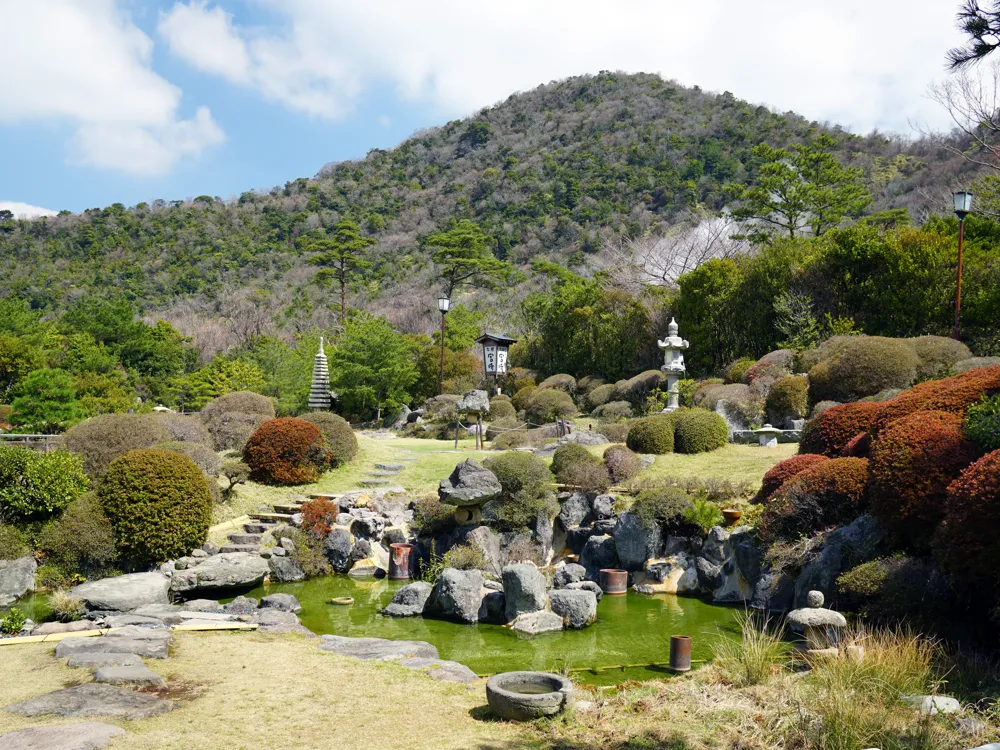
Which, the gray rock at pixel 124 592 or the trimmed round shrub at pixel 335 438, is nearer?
the gray rock at pixel 124 592

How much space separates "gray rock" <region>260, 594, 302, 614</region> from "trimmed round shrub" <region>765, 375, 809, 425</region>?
13.6 metres

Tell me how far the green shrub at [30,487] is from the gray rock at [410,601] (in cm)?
594

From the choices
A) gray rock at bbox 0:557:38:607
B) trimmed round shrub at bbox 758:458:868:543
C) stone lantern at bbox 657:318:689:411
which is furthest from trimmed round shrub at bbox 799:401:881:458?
gray rock at bbox 0:557:38:607

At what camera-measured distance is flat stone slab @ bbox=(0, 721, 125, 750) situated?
204 inches

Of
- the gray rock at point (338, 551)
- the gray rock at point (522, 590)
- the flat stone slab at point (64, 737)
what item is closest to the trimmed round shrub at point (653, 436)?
the gray rock at point (338, 551)

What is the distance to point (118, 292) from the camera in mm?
57000

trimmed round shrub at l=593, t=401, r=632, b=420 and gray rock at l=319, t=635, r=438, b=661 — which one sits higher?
trimmed round shrub at l=593, t=401, r=632, b=420

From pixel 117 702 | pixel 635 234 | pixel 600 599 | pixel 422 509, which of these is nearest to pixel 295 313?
pixel 635 234

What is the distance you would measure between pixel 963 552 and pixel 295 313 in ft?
160

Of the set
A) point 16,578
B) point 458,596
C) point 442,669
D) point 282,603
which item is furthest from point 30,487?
point 442,669

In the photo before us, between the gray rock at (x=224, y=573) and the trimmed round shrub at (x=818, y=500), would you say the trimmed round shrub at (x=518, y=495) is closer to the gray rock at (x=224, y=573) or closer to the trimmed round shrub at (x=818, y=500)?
the gray rock at (x=224, y=573)

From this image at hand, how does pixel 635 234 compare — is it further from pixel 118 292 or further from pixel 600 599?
pixel 600 599

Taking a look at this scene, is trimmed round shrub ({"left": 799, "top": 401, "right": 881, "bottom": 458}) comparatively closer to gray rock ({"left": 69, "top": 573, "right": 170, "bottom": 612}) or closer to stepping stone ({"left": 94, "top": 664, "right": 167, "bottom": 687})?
stepping stone ({"left": 94, "top": 664, "right": 167, "bottom": 687})

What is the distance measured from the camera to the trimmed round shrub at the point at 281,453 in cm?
1716
